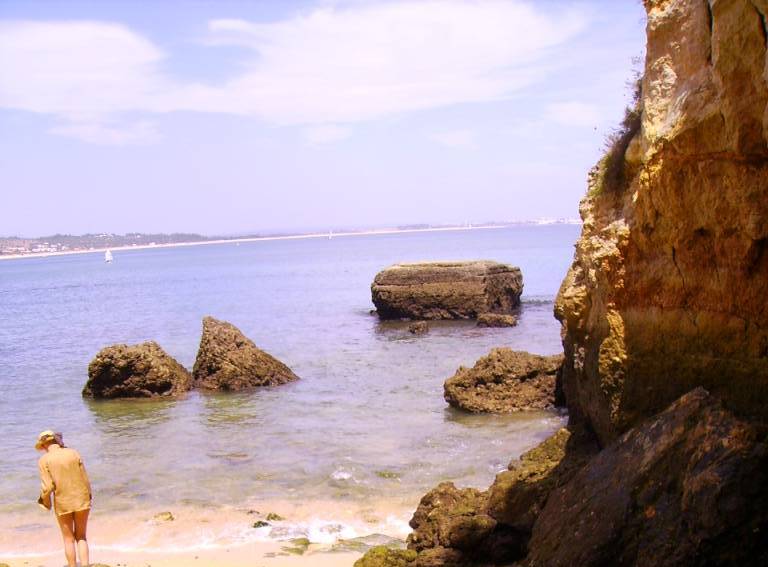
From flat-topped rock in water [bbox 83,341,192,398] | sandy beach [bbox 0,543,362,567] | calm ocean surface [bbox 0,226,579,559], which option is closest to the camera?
sandy beach [bbox 0,543,362,567]

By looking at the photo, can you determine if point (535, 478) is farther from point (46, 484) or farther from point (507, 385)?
point (507, 385)

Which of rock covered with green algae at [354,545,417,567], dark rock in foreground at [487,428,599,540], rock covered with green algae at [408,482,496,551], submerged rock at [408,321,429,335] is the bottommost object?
submerged rock at [408,321,429,335]

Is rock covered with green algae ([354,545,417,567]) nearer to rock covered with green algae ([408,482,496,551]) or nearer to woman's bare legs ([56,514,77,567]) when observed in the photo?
rock covered with green algae ([408,482,496,551])

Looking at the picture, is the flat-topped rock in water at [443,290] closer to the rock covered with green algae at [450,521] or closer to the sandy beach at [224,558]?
the rock covered with green algae at [450,521]

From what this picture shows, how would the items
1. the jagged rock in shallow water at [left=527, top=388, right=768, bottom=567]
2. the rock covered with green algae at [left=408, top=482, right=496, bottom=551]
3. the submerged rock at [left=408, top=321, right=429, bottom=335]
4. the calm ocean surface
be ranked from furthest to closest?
the submerged rock at [left=408, top=321, right=429, bottom=335] → the calm ocean surface → the rock covered with green algae at [left=408, top=482, right=496, bottom=551] → the jagged rock in shallow water at [left=527, top=388, right=768, bottom=567]

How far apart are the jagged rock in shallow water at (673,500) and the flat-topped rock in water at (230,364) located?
549 inches

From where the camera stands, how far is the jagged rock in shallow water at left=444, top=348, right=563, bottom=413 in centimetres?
1528

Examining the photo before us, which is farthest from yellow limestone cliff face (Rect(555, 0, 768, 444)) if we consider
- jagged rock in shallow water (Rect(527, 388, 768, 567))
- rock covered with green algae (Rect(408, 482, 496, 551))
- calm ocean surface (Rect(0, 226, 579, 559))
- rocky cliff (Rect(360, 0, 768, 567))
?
calm ocean surface (Rect(0, 226, 579, 559))

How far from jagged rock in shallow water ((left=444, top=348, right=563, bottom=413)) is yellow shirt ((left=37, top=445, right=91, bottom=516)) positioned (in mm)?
8296

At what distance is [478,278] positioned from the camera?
33344mm

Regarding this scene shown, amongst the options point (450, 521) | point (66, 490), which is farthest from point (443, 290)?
point (66, 490)

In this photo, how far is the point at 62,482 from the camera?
27.5 feet

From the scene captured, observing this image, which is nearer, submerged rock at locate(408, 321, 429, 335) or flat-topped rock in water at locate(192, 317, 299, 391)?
flat-topped rock in water at locate(192, 317, 299, 391)

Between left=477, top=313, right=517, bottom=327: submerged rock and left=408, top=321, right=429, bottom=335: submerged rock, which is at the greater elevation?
left=477, top=313, right=517, bottom=327: submerged rock
